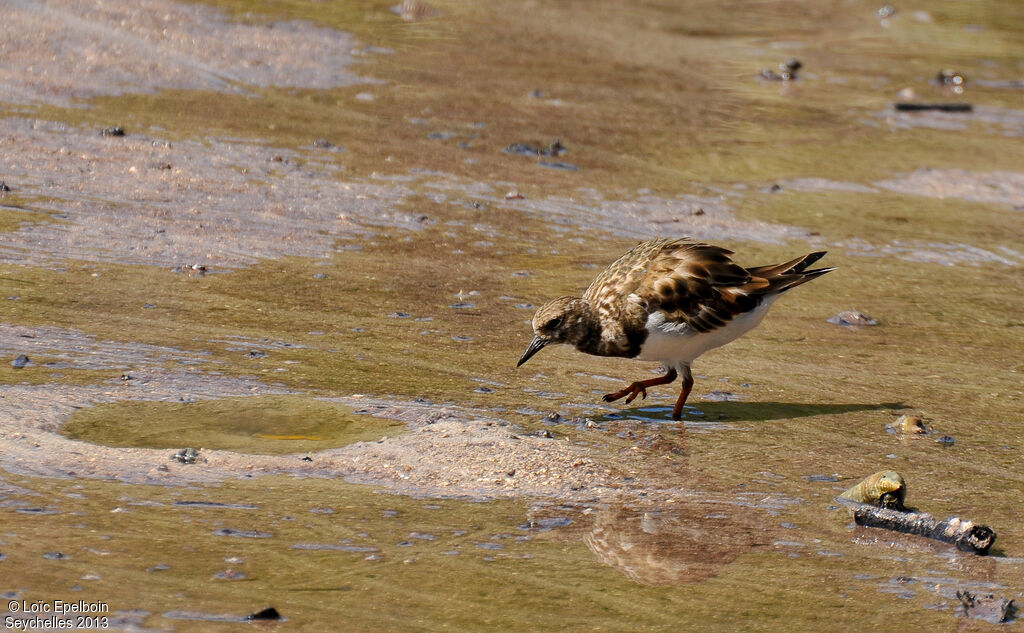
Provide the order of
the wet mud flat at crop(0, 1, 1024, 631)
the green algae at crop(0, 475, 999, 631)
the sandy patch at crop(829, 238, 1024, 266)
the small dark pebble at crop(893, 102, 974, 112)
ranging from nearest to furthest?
the green algae at crop(0, 475, 999, 631) → the wet mud flat at crop(0, 1, 1024, 631) → the sandy patch at crop(829, 238, 1024, 266) → the small dark pebble at crop(893, 102, 974, 112)

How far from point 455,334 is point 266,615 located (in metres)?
2.92

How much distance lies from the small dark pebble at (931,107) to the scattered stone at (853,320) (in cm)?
544

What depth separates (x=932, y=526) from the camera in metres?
4.33

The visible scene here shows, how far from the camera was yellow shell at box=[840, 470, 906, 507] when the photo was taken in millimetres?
4480

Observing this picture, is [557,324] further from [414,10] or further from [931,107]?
[414,10]

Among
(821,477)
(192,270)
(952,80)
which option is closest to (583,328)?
(821,477)

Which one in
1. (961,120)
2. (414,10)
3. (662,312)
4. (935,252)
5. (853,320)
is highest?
(414,10)

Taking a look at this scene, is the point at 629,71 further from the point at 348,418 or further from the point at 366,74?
the point at 348,418

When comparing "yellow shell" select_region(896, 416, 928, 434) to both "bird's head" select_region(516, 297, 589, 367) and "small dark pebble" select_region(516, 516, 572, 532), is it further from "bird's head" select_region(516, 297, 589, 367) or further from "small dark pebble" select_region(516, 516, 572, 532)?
"small dark pebble" select_region(516, 516, 572, 532)

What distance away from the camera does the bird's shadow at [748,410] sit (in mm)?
5586

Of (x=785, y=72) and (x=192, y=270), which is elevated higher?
(x=785, y=72)

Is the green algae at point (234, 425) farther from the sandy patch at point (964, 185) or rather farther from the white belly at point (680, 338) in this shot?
the sandy patch at point (964, 185)

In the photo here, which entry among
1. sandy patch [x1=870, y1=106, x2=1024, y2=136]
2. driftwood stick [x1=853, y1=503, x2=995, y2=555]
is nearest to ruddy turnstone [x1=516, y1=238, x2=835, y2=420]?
driftwood stick [x1=853, y1=503, x2=995, y2=555]

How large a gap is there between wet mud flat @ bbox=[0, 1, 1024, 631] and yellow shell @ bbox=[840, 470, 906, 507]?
0.41 ft
